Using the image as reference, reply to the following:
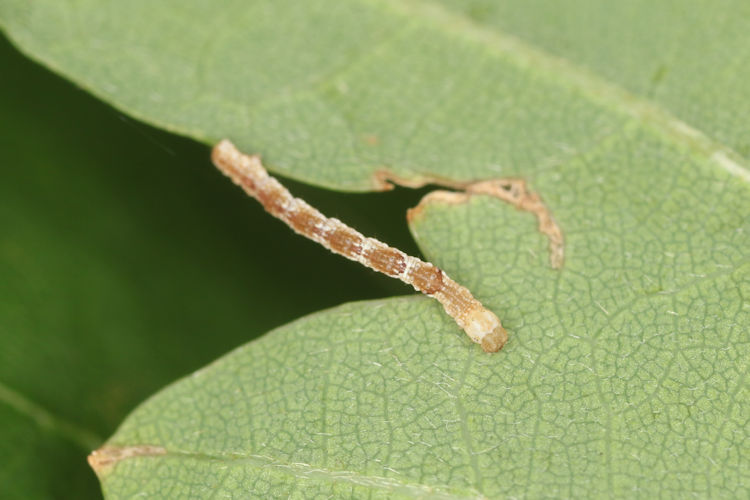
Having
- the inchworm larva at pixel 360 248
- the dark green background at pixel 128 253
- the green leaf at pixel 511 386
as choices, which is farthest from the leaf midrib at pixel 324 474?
the dark green background at pixel 128 253

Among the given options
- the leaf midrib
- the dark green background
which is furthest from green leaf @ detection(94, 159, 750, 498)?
the dark green background

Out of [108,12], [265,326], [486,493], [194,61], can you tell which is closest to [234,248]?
[265,326]

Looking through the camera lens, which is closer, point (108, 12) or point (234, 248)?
point (108, 12)

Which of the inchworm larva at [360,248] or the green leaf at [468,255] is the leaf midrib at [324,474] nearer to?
the green leaf at [468,255]

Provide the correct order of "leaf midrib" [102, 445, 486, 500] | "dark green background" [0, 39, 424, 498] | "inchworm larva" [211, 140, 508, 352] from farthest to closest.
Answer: "dark green background" [0, 39, 424, 498], "inchworm larva" [211, 140, 508, 352], "leaf midrib" [102, 445, 486, 500]

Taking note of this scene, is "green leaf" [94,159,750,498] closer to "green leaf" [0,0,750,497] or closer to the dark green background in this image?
"green leaf" [0,0,750,497]

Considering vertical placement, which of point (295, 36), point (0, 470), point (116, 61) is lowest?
point (0, 470)

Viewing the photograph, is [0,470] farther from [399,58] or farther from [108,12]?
[399,58]
